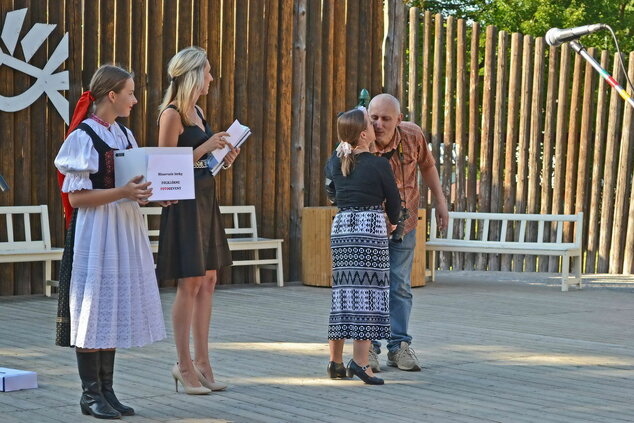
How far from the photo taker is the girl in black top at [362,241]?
6285mm

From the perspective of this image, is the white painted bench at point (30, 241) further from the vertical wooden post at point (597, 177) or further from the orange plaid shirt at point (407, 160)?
the vertical wooden post at point (597, 177)

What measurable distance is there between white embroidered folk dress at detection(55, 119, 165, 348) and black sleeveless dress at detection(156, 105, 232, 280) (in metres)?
0.43

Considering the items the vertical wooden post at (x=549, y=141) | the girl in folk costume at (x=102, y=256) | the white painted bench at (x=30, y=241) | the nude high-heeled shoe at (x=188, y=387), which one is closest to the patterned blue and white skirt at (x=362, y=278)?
the nude high-heeled shoe at (x=188, y=387)

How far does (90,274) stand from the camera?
16.9 ft

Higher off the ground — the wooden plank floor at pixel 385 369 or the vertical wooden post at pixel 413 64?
the vertical wooden post at pixel 413 64

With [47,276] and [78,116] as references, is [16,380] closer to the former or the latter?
[78,116]

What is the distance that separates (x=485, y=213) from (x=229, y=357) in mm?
6655

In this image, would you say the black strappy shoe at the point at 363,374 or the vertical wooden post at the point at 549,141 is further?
the vertical wooden post at the point at 549,141

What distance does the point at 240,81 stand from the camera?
12.0m

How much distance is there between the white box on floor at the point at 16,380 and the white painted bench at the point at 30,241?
406 cm

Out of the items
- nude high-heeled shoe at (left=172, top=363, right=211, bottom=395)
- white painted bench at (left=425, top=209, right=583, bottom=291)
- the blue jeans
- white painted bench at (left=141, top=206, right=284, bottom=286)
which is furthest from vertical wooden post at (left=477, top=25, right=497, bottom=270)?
nude high-heeled shoe at (left=172, top=363, right=211, bottom=395)

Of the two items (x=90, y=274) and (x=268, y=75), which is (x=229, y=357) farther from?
(x=268, y=75)

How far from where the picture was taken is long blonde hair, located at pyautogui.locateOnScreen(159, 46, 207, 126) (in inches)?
226

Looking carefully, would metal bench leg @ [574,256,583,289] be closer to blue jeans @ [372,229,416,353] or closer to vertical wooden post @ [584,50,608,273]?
vertical wooden post @ [584,50,608,273]
